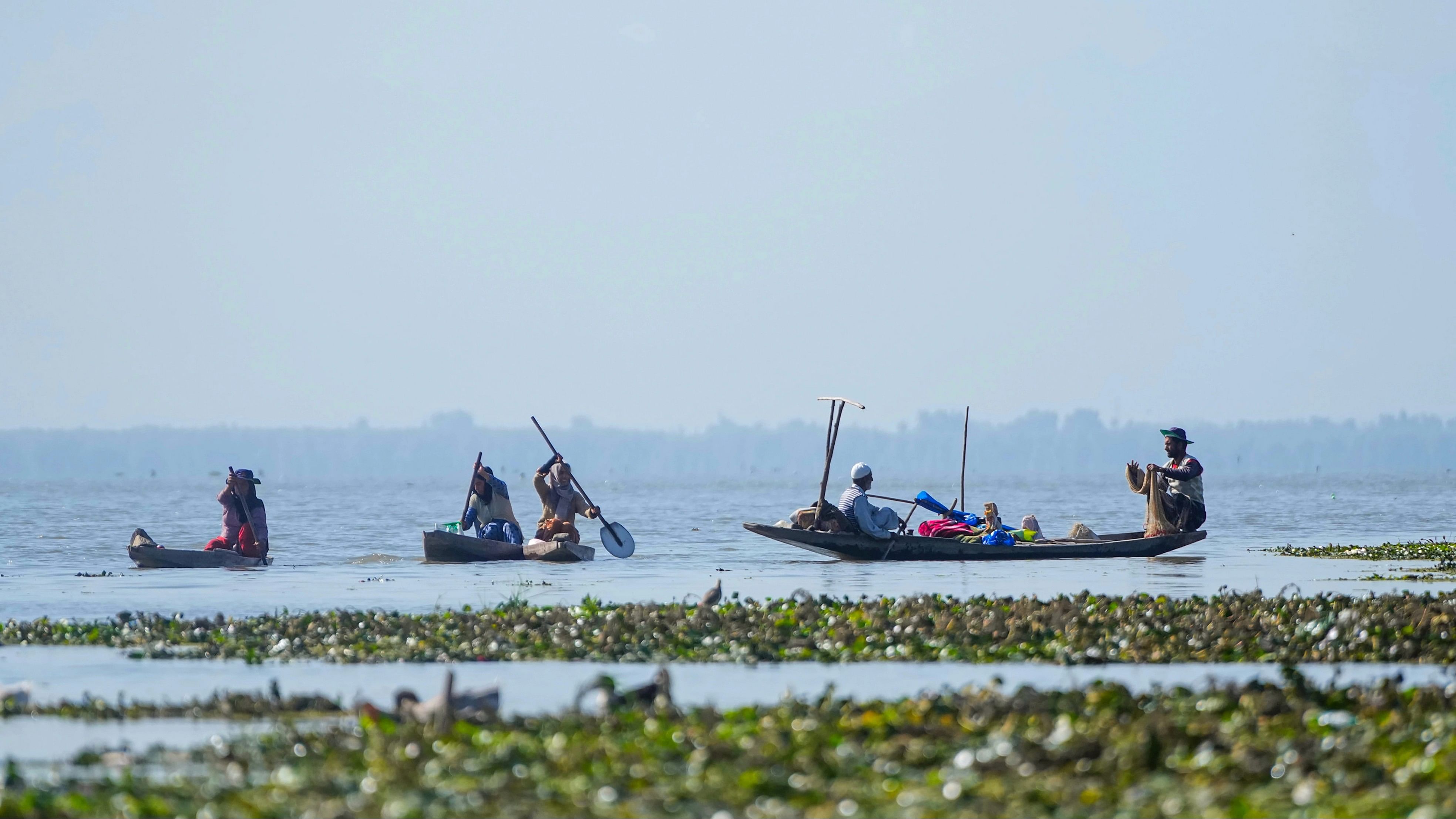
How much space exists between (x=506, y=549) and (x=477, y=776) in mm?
24549

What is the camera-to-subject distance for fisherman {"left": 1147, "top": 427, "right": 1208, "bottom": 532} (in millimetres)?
35562

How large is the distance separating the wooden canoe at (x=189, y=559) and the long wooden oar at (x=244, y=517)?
26cm

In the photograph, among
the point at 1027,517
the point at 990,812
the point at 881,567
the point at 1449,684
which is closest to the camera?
the point at 990,812

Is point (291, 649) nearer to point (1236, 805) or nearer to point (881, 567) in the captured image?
point (1236, 805)

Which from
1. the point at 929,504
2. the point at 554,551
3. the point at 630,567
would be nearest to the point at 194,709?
the point at 554,551

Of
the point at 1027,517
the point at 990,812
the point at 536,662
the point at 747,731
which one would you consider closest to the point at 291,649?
the point at 536,662

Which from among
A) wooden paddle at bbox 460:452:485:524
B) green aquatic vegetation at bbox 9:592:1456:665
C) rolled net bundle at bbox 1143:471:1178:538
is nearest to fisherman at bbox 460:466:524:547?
wooden paddle at bbox 460:452:485:524

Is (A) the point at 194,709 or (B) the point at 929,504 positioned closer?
(A) the point at 194,709

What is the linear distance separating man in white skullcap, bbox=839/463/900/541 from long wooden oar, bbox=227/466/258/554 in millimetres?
11328

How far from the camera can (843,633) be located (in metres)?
18.5

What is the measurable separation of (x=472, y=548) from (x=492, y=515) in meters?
0.78

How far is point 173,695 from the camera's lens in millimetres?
15133

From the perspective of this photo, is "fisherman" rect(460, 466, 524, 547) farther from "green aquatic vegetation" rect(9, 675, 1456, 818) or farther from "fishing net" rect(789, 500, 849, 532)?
"green aquatic vegetation" rect(9, 675, 1456, 818)

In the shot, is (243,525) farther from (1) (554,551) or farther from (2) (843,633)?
(2) (843,633)
